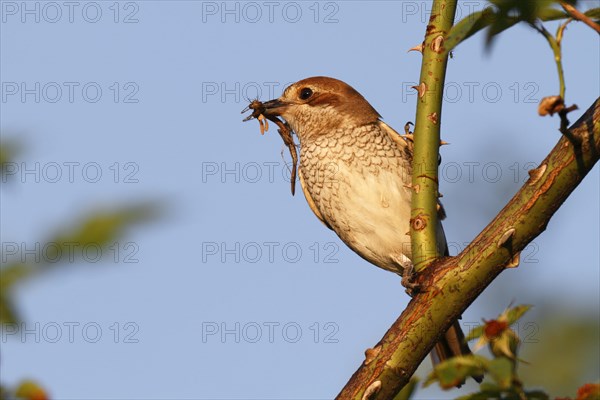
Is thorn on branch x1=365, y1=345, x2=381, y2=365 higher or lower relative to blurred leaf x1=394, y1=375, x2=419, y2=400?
higher

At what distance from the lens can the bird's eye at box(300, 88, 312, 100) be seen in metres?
6.89

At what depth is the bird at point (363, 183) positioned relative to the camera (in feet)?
19.0

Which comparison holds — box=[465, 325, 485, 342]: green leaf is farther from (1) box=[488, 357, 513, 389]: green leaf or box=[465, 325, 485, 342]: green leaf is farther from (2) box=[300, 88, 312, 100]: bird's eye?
(2) box=[300, 88, 312, 100]: bird's eye

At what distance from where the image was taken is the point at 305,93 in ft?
22.6

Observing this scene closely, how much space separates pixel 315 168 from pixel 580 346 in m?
4.23

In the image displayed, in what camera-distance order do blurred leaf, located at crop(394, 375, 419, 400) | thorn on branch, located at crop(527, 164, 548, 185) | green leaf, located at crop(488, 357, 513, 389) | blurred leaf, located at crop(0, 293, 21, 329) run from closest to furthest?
blurred leaf, located at crop(0, 293, 21, 329)
green leaf, located at crop(488, 357, 513, 389)
blurred leaf, located at crop(394, 375, 419, 400)
thorn on branch, located at crop(527, 164, 548, 185)

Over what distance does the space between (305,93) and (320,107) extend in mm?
217

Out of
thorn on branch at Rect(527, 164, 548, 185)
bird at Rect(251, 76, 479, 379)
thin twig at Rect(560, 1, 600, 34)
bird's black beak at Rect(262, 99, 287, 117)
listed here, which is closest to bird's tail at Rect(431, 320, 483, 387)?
bird at Rect(251, 76, 479, 379)

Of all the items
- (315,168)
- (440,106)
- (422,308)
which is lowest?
(422,308)

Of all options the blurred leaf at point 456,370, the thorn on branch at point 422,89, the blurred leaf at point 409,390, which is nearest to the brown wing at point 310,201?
the thorn on branch at point 422,89

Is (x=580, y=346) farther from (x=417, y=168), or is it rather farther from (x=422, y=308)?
(x=417, y=168)

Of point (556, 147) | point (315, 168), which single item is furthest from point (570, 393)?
A: point (315, 168)

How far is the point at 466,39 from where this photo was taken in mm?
1856

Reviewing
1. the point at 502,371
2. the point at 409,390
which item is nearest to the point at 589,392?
the point at 502,371
